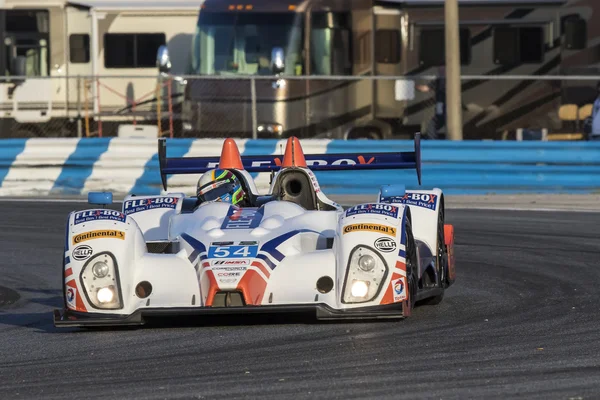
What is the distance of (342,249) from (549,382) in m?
2.18

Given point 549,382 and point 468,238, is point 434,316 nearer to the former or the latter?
point 549,382

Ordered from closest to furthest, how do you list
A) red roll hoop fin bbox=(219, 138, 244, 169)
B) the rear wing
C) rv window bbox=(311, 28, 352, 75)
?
red roll hoop fin bbox=(219, 138, 244, 169) → the rear wing → rv window bbox=(311, 28, 352, 75)

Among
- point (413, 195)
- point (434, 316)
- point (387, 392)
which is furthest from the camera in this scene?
point (413, 195)

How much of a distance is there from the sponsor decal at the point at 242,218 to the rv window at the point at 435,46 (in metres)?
15.3

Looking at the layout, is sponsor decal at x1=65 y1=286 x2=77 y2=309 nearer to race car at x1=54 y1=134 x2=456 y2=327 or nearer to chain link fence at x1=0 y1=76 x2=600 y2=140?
race car at x1=54 y1=134 x2=456 y2=327

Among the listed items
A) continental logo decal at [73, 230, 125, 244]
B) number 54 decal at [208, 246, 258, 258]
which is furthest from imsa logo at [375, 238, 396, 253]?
continental logo decal at [73, 230, 125, 244]

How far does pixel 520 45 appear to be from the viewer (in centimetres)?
2422

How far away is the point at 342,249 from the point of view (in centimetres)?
849

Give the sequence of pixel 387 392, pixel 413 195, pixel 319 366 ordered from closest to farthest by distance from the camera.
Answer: pixel 387 392 → pixel 319 366 → pixel 413 195

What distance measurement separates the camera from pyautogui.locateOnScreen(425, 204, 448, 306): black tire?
380 inches

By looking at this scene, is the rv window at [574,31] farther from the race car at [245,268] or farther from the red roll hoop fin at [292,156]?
the race car at [245,268]

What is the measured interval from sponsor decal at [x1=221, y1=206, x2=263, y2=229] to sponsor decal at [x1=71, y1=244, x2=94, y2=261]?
34.2 inches

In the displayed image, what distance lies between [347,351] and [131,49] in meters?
19.1

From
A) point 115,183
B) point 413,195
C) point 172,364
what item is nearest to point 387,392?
point 172,364
